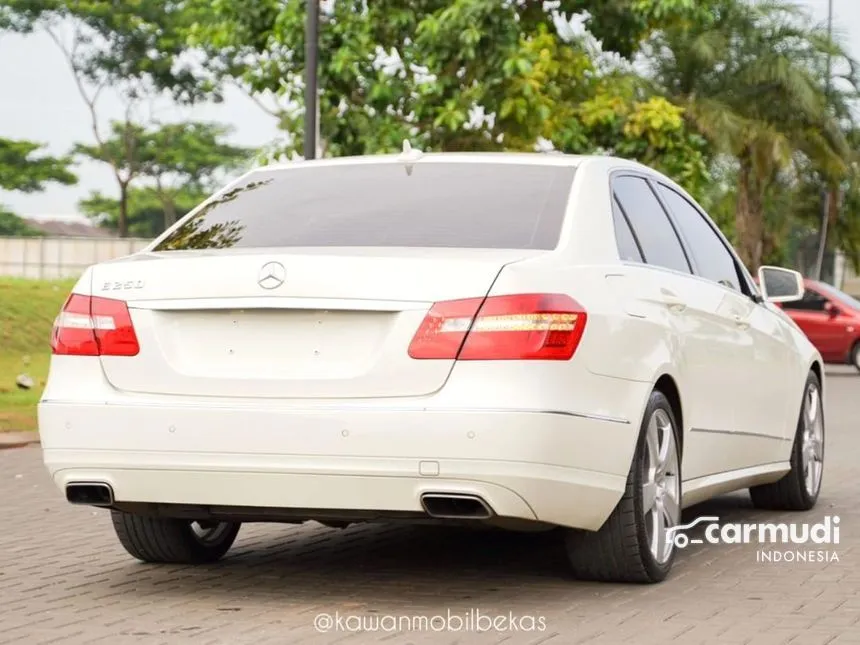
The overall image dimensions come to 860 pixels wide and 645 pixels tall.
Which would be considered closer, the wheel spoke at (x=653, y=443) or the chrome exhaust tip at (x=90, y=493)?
the chrome exhaust tip at (x=90, y=493)

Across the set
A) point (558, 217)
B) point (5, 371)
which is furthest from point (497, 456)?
point (5, 371)

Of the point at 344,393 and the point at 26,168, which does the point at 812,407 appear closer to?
the point at 344,393

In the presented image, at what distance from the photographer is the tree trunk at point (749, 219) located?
38469mm

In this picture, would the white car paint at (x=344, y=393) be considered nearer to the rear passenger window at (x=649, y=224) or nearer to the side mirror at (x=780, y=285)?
the rear passenger window at (x=649, y=224)

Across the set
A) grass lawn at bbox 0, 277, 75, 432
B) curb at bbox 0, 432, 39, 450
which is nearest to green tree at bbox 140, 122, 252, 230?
grass lawn at bbox 0, 277, 75, 432

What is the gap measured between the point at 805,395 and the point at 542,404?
3904 millimetres

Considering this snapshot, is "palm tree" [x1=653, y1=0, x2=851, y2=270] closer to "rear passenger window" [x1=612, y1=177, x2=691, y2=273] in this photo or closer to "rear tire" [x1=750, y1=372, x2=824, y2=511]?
"rear tire" [x1=750, y1=372, x2=824, y2=511]

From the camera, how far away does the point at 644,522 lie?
6.74 m

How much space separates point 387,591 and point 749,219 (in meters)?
33.2

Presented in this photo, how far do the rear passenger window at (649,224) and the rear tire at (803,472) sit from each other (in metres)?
1.95

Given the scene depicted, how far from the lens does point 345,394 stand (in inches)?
240

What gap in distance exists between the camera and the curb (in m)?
13.7

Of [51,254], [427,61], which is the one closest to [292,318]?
[427,61]

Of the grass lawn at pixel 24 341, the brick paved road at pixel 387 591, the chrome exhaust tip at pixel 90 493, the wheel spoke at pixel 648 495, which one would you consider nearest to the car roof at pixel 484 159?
the wheel spoke at pixel 648 495
